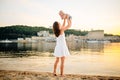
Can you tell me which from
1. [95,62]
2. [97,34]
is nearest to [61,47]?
[95,62]

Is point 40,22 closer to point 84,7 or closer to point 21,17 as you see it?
point 21,17

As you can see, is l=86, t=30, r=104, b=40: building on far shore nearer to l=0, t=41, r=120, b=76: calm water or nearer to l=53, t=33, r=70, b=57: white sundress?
l=0, t=41, r=120, b=76: calm water

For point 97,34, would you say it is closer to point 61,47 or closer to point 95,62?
point 95,62

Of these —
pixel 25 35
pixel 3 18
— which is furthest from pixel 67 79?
pixel 25 35

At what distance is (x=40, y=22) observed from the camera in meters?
8.21

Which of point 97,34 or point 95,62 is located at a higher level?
point 97,34

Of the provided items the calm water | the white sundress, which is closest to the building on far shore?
the calm water

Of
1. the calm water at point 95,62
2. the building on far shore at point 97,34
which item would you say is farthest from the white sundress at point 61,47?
the building on far shore at point 97,34

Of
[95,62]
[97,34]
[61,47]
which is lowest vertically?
[95,62]

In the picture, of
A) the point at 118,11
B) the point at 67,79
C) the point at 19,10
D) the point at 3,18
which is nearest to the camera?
the point at 67,79

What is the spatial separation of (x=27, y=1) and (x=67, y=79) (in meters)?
3.84

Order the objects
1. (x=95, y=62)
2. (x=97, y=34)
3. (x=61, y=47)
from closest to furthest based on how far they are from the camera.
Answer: (x=61, y=47) < (x=95, y=62) < (x=97, y=34)

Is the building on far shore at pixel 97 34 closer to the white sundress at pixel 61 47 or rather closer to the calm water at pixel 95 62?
the calm water at pixel 95 62

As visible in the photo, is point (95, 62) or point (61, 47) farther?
point (95, 62)
